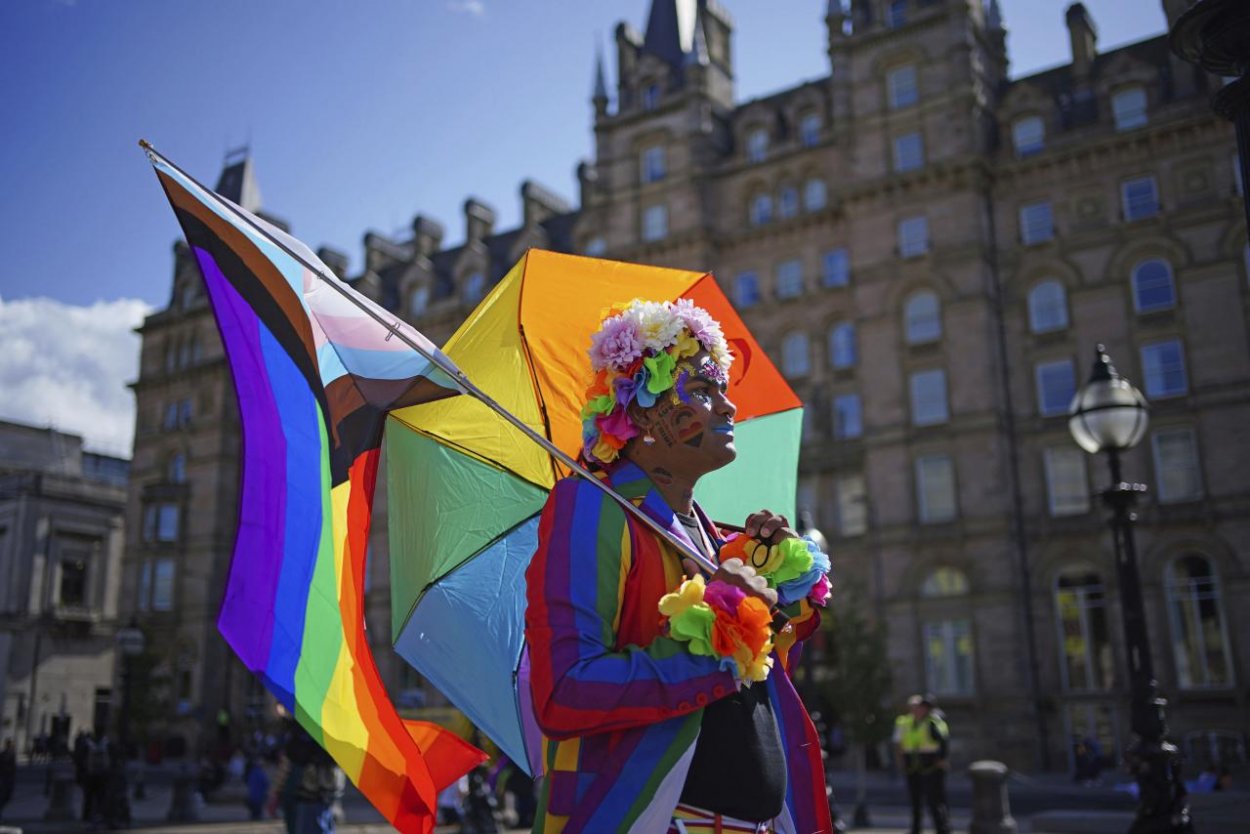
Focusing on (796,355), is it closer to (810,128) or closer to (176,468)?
(810,128)

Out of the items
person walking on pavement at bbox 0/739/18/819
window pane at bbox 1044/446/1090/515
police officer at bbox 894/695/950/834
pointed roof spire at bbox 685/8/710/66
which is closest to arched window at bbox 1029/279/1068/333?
window pane at bbox 1044/446/1090/515

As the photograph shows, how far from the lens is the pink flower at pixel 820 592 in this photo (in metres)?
3.51

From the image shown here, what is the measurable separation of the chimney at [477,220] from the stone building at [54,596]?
24.6 m

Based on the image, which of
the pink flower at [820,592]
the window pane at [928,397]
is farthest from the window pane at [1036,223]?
the pink flower at [820,592]

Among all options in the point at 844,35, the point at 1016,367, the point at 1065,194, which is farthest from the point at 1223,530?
the point at 844,35

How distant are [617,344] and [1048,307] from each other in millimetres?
34370

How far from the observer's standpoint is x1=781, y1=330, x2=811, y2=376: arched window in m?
39.4

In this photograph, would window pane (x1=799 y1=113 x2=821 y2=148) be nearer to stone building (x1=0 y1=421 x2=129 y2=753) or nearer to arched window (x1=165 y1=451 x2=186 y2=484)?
arched window (x1=165 y1=451 x2=186 y2=484)

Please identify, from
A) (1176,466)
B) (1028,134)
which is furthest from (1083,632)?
(1028,134)

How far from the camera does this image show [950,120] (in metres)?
36.4

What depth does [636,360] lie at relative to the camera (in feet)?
12.1

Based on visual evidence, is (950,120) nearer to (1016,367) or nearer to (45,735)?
(1016,367)

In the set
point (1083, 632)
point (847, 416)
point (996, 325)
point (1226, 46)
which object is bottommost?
point (1083, 632)

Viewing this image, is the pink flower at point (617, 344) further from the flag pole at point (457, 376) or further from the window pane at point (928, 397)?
the window pane at point (928, 397)
